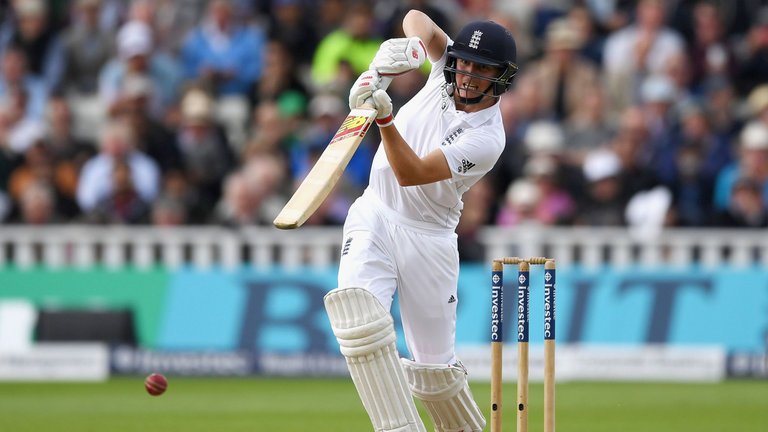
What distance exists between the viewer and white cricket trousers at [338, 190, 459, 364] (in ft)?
16.3

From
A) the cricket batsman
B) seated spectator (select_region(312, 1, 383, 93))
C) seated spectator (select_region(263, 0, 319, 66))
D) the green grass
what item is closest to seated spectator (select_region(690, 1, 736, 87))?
seated spectator (select_region(312, 1, 383, 93))

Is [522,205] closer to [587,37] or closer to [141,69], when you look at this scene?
[587,37]

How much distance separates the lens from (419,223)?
201 inches

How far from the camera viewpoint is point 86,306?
31.3 ft

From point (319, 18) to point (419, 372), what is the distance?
20.5 feet

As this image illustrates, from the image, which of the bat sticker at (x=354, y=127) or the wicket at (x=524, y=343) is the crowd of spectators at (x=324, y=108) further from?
the bat sticker at (x=354, y=127)

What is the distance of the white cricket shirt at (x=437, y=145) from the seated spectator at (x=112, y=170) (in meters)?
4.96

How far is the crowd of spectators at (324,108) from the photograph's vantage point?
974cm

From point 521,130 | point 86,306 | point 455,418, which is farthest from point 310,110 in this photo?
point 455,418

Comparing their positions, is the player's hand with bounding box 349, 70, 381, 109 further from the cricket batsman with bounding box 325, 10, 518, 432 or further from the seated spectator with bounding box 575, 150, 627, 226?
the seated spectator with bounding box 575, 150, 627, 226

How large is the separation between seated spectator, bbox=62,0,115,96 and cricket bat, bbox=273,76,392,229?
22.1 ft

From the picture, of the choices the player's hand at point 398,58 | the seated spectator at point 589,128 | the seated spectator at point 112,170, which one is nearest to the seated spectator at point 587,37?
the seated spectator at point 589,128

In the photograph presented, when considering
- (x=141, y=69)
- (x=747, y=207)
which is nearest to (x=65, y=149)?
(x=141, y=69)

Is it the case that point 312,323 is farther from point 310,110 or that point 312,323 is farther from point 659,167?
point 659,167
